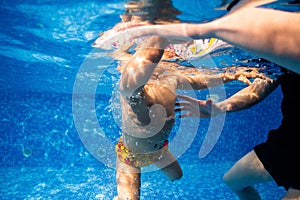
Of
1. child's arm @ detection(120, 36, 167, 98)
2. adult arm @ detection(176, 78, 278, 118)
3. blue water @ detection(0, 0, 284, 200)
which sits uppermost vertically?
child's arm @ detection(120, 36, 167, 98)

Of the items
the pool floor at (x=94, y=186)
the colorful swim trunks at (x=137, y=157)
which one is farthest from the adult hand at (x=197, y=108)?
the pool floor at (x=94, y=186)

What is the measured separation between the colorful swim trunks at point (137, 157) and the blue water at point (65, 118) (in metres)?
1.03

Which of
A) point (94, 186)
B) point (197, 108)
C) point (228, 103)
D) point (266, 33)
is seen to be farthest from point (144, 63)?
point (94, 186)

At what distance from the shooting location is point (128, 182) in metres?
4.52

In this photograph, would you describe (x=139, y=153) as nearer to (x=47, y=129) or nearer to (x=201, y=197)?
(x=201, y=197)

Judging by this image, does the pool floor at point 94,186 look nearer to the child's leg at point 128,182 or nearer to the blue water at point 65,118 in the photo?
the blue water at point 65,118

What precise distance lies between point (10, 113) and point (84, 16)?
1538 centimetres

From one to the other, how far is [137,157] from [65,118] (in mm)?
16784

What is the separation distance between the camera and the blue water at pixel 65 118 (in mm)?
6536

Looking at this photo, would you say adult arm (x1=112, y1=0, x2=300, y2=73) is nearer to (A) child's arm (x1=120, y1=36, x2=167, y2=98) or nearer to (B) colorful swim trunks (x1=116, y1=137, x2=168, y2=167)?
(A) child's arm (x1=120, y1=36, x2=167, y2=98)

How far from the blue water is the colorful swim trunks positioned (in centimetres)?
103

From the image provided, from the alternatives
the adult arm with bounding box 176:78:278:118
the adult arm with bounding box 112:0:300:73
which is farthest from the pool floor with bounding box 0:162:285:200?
the adult arm with bounding box 112:0:300:73

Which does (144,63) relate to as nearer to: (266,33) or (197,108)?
(197,108)

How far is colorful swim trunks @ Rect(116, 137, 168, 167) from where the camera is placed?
14.8 ft
